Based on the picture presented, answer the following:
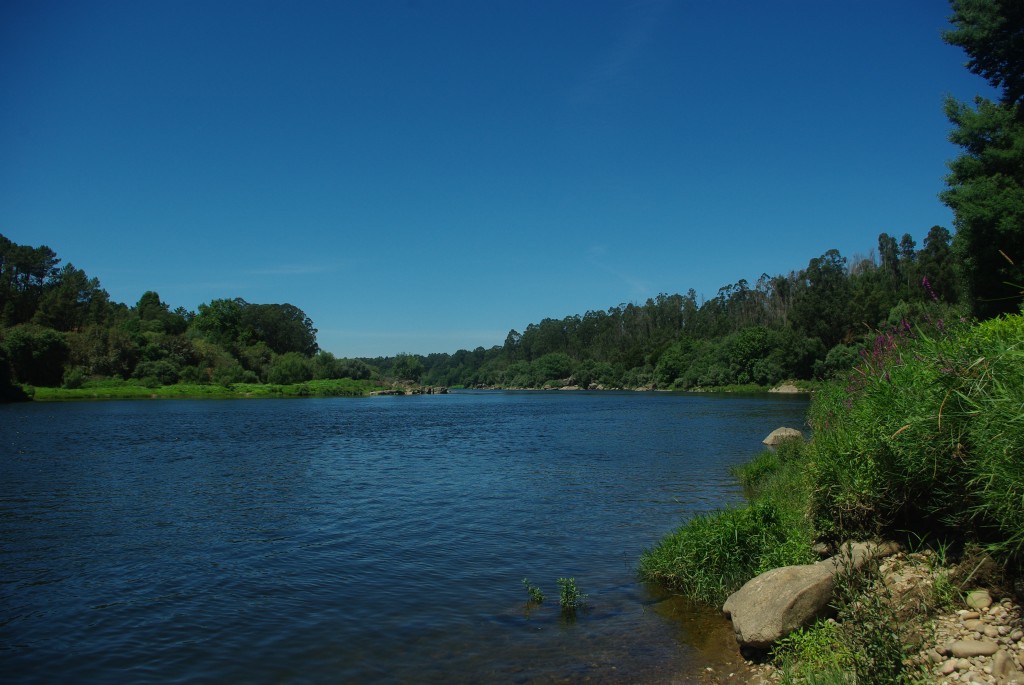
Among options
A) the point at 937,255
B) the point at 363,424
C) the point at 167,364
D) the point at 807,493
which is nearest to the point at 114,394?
the point at 167,364

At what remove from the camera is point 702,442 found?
125ft

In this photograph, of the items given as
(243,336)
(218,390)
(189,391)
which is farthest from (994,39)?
(243,336)

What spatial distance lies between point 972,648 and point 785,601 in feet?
7.12

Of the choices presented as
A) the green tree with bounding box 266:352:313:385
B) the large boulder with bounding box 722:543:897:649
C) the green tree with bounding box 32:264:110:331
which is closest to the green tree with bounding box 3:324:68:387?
the green tree with bounding box 32:264:110:331

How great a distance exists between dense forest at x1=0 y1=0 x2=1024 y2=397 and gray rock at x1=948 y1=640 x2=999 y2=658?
5832 millimetres

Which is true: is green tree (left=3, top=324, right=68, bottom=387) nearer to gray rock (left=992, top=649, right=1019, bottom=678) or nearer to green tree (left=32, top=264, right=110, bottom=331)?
green tree (left=32, top=264, right=110, bottom=331)

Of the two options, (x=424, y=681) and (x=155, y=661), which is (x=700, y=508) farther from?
(x=155, y=661)

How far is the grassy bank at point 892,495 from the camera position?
6973 millimetres

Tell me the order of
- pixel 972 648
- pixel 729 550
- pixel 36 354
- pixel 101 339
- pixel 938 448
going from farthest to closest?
pixel 101 339
pixel 36 354
pixel 729 550
pixel 938 448
pixel 972 648

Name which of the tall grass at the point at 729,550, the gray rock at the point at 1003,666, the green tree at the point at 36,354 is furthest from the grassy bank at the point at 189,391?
the gray rock at the point at 1003,666

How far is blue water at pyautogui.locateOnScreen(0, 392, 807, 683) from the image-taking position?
9.68 metres

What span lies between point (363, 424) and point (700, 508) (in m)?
47.0

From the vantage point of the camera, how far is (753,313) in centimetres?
19512

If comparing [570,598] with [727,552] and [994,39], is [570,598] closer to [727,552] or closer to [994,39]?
[727,552]
